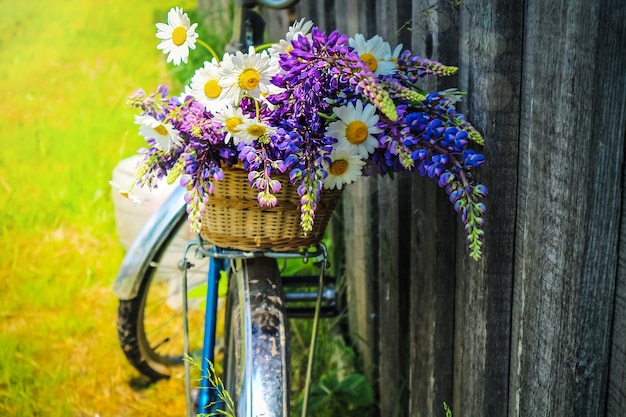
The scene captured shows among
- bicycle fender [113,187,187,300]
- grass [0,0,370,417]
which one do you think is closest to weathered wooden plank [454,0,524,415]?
bicycle fender [113,187,187,300]

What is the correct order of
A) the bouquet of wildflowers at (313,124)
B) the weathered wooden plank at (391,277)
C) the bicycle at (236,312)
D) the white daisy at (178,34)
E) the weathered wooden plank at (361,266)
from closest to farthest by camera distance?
the bouquet of wildflowers at (313,124)
the white daisy at (178,34)
the bicycle at (236,312)
the weathered wooden plank at (391,277)
the weathered wooden plank at (361,266)

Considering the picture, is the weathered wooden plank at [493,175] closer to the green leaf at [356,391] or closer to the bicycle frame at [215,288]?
the bicycle frame at [215,288]

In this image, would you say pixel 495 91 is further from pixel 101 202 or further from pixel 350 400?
pixel 101 202

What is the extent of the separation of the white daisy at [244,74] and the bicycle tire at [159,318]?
3.53 feet

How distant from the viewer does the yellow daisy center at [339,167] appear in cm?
132

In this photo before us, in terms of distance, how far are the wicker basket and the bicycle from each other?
0.20 ft

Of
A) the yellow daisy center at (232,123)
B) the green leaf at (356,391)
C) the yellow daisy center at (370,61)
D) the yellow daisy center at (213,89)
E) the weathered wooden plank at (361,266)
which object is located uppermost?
the yellow daisy center at (370,61)

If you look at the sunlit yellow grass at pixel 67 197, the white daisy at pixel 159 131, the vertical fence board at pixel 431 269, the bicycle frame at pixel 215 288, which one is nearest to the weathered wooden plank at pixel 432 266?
the vertical fence board at pixel 431 269

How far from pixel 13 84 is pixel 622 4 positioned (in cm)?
501

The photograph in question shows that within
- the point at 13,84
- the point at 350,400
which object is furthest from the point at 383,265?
the point at 13,84

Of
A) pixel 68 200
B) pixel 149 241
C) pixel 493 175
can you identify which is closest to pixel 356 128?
pixel 493 175

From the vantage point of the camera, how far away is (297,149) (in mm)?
1256

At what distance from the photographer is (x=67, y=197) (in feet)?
13.5

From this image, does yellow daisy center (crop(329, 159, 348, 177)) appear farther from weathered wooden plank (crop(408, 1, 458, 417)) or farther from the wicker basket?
weathered wooden plank (crop(408, 1, 458, 417))
